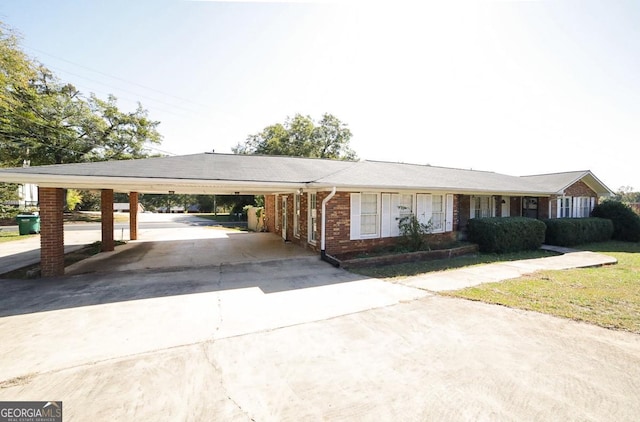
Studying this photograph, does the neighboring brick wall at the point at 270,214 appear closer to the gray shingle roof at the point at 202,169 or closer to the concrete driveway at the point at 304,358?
the gray shingle roof at the point at 202,169

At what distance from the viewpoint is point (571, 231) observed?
1331 centimetres

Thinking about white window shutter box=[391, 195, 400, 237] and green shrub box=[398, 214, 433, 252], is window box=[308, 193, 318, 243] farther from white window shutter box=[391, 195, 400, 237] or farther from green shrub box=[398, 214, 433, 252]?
green shrub box=[398, 214, 433, 252]

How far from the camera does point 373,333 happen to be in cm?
435

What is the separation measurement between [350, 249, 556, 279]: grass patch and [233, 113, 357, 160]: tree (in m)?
24.3

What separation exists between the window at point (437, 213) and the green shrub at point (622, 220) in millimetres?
12895

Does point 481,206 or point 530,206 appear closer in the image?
point 481,206

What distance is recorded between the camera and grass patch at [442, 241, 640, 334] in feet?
16.5

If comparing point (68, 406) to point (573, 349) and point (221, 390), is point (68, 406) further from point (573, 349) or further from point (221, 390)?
point (573, 349)

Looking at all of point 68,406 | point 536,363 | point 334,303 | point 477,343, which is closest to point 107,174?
point 68,406

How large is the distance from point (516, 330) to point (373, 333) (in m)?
2.37

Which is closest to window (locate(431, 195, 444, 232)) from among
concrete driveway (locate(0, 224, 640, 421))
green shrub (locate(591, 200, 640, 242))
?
concrete driveway (locate(0, 224, 640, 421))

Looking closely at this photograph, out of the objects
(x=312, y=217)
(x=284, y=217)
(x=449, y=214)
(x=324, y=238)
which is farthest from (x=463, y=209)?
(x=284, y=217)

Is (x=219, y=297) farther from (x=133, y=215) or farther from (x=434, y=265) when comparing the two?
(x=133, y=215)

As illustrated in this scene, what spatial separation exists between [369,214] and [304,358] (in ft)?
23.1
